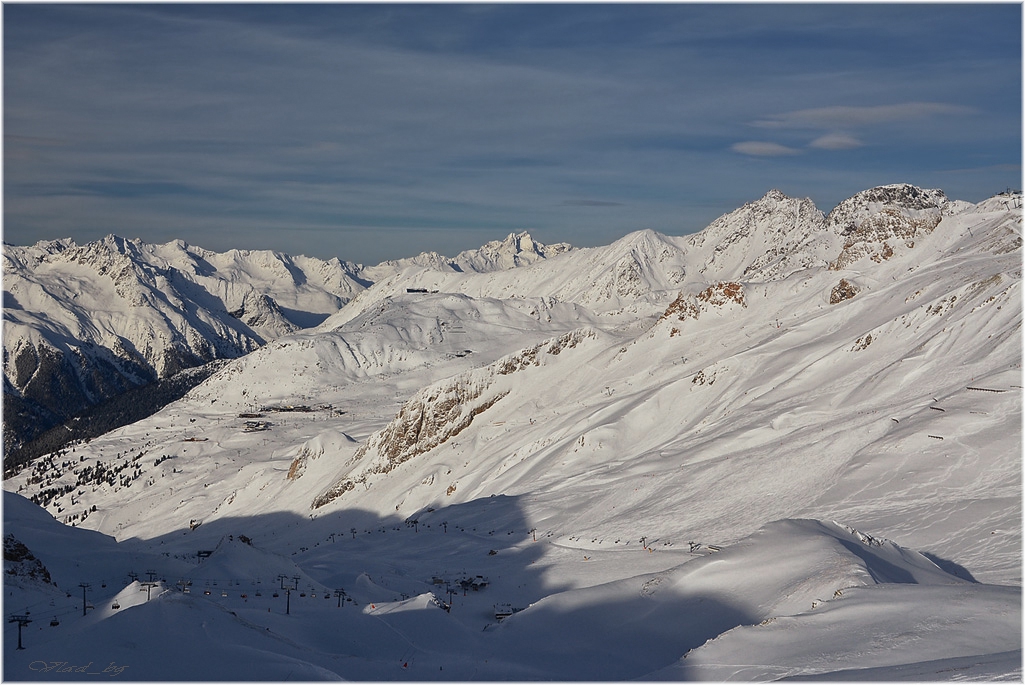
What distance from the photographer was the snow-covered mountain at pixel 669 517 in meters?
22.4

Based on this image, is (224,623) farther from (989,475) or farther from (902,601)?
(989,475)

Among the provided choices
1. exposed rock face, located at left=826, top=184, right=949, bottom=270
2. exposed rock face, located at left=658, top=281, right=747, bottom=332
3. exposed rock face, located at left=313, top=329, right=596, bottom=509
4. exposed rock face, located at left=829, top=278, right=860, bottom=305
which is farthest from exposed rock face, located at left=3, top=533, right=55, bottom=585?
exposed rock face, located at left=826, top=184, right=949, bottom=270

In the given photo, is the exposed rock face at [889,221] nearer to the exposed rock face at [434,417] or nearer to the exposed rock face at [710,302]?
the exposed rock face at [710,302]

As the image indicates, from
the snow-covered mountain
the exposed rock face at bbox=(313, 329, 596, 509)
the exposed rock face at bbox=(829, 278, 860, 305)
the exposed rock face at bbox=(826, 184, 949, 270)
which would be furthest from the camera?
the exposed rock face at bbox=(826, 184, 949, 270)

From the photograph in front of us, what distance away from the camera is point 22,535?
4075 cm

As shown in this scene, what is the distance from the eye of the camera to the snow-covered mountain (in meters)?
22.4

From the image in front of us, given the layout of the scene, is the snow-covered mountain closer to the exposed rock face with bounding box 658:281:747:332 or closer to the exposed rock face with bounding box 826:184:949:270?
the exposed rock face with bounding box 658:281:747:332

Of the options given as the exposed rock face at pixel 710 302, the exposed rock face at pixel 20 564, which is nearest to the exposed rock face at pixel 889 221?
the exposed rock face at pixel 710 302

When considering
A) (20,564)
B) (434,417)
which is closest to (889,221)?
(434,417)

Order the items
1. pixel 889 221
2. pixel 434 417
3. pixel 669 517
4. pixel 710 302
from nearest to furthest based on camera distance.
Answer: pixel 669 517, pixel 434 417, pixel 710 302, pixel 889 221

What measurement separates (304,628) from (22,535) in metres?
20.3

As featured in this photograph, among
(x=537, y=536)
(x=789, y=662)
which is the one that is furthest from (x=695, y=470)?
(x=789, y=662)

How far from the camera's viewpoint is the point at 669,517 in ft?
155

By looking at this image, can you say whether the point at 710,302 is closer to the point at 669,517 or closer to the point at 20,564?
the point at 669,517
